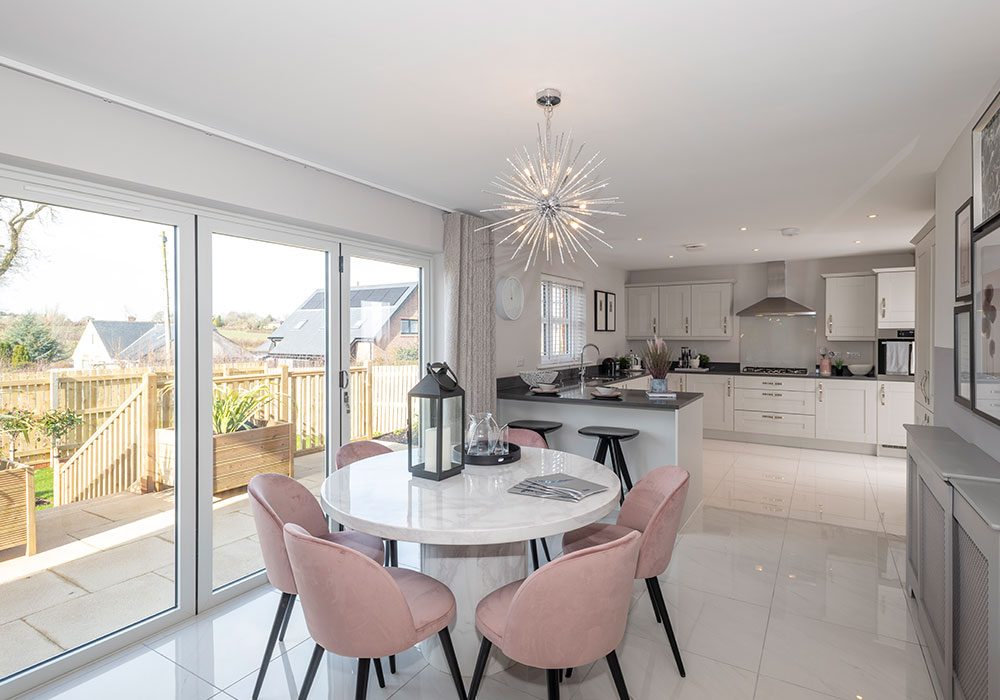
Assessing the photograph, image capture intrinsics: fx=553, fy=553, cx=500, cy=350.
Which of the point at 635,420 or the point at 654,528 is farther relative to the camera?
the point at 635,420

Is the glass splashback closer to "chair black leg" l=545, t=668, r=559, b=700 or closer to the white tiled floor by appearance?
the white tiled floor

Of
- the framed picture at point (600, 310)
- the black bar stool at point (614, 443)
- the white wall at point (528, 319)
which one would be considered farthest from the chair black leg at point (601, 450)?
the framed picture at point (600, 310)

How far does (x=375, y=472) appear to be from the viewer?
2.55 meters

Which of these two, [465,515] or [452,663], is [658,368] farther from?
[452,663]

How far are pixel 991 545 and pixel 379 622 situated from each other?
1808 mm

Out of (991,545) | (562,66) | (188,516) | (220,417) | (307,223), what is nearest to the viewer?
(991,545)

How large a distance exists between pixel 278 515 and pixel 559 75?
85.9 inches

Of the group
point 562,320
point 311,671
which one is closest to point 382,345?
point 311,671

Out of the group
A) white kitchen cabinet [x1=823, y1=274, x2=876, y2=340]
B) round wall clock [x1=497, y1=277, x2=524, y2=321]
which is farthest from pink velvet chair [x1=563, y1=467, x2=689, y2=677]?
white kitchen cabinet [x1=823, y1=274, x2=876, y2=340]

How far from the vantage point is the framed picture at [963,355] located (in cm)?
248

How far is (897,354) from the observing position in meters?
6.39

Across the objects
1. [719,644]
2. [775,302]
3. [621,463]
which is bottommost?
[719,644]

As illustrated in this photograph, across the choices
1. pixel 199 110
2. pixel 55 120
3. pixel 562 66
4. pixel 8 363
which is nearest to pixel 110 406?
pixel 8 363

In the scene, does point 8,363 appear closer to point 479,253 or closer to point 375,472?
point 375,472
